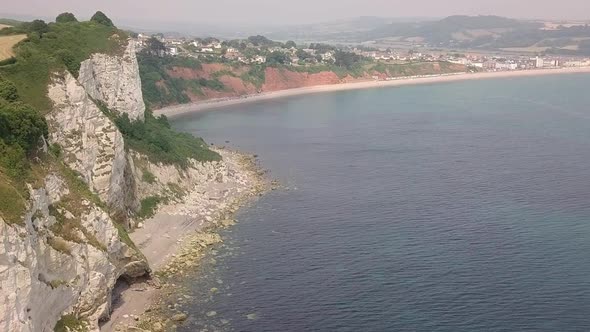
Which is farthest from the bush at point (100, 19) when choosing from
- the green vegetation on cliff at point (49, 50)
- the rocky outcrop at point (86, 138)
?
the rocky outcrop at point (86, 138)

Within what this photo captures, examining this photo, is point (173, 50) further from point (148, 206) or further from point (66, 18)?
point (148, 206)

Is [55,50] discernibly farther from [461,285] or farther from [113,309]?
[461,285]

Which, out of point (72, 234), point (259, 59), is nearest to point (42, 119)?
point (72, 234)

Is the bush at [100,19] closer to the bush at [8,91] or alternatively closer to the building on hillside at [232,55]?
the bush at [8,91]

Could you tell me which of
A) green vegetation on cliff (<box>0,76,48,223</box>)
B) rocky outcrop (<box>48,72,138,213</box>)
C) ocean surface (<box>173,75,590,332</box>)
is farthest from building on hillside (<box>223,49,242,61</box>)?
green vegetation on cliff (<box>0,76,48,223</box>)

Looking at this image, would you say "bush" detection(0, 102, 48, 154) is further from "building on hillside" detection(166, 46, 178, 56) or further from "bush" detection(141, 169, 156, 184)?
"building on hillside" detection(166, 46, 178, 56)
